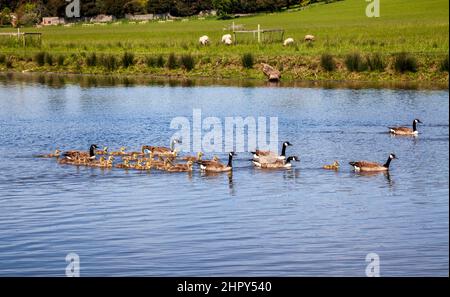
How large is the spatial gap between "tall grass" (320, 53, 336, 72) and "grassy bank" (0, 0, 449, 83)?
0.21 feet

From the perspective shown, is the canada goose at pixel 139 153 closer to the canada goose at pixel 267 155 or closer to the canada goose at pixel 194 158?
the canada goose at pixel 194 158

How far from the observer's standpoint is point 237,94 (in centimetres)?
5328

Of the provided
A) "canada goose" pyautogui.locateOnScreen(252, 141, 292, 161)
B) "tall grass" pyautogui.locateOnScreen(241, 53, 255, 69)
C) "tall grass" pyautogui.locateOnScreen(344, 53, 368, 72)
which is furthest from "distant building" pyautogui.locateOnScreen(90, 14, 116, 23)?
"canada goose" pyautogui.locateOnScreen(252, 141, 292, 161)

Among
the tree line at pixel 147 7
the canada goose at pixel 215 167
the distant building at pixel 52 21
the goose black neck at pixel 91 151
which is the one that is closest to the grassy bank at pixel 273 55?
the canada goose at pixel 215 167

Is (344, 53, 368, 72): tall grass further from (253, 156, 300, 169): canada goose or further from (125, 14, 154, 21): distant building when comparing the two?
(125, 14, 154, 21): distant building

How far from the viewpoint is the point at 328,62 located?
60.5 meters

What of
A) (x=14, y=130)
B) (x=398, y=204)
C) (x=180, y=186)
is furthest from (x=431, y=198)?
(x=14, y=130)

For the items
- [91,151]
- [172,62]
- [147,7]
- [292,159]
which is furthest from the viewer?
[147,7]

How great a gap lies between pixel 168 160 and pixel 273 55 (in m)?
33.1

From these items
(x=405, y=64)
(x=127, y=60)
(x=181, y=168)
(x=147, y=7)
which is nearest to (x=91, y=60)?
(x=127, y=60)

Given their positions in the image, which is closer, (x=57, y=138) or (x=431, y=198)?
(x=431, y=198)

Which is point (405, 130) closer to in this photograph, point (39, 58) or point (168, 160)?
point (168, 160)
